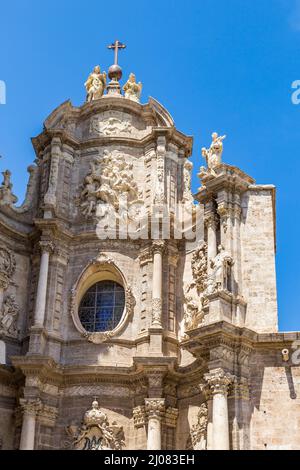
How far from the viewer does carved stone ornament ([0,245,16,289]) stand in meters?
21.8

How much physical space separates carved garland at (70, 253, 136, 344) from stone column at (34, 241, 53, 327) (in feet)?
2.85

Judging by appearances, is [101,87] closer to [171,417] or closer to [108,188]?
[108,188]

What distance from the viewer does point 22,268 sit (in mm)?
22734

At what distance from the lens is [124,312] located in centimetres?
2173

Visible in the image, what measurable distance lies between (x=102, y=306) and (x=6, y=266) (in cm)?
292

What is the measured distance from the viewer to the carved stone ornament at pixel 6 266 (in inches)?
858

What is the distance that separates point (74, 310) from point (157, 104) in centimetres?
709

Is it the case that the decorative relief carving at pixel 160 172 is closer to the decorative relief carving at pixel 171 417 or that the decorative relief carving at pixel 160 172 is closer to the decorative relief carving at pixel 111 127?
the decorative relief carving at pixel 111 127

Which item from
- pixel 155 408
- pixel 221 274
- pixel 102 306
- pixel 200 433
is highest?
pixel 102 306

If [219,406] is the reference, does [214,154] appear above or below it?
above

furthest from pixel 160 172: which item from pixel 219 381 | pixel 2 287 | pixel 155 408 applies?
pixel 219 381

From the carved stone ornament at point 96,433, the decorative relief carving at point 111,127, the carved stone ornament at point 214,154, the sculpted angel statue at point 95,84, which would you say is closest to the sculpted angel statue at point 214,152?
the carved stone ornament at point 214,154

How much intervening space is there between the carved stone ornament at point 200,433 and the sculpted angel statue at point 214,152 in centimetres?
642

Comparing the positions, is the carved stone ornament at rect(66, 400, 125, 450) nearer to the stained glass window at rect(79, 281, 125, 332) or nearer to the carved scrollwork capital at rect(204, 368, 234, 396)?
the stained glass window at rect(79, 281, 125, 332)
